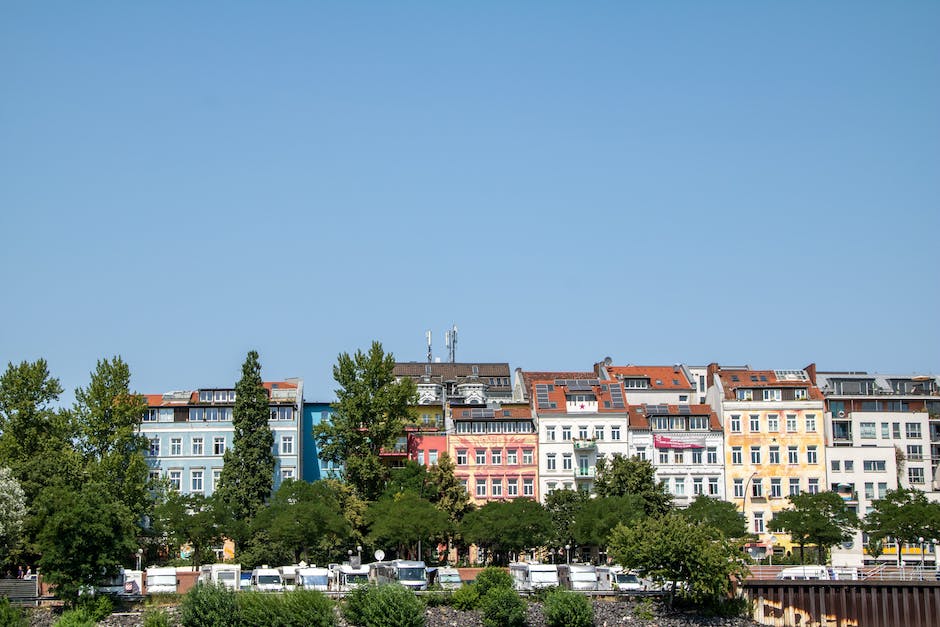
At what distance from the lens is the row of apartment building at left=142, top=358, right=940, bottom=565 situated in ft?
344

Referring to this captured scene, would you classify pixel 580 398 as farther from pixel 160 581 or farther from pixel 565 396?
pixel 160 581

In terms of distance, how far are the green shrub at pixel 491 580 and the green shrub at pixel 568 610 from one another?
2675mm

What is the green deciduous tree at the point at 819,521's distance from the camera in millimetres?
90625

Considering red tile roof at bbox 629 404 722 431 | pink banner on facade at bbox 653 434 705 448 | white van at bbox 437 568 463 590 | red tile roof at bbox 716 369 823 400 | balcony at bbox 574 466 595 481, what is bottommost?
white van at bbox 437 568 463 590

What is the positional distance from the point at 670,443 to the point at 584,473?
7.35 metres

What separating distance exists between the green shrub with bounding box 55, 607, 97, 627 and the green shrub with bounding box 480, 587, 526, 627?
68.2ft

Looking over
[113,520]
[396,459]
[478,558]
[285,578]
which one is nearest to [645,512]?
[478,558]

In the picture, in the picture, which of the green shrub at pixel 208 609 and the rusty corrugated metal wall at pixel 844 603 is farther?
the rusty corrugated metal wall at pixel 844 603

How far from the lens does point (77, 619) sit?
71.1 m

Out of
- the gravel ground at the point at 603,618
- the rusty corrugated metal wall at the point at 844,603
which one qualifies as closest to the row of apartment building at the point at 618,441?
the rusty corrugated metal wall at the point at 844,603

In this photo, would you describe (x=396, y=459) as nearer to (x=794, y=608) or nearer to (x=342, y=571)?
(x=342, y=571)

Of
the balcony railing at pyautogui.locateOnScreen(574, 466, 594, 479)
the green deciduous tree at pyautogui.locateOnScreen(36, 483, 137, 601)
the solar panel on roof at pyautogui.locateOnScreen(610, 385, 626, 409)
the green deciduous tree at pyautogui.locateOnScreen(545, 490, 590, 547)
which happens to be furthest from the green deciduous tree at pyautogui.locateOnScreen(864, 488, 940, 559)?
the green deciduous tree at pyautogui.locateOnScreen(36, 483, 137, 601)

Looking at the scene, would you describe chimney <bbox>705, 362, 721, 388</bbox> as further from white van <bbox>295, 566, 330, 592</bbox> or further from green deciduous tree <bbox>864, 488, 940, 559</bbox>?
white van <bbox>295, 566, 330, 592</bbox>

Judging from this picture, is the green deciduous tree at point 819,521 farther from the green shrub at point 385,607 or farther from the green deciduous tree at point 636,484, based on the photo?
the green shrub at point 385,607
